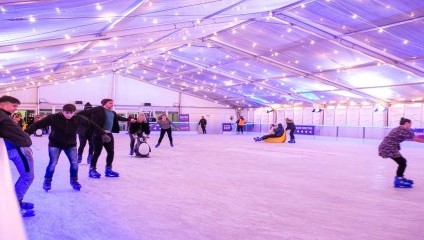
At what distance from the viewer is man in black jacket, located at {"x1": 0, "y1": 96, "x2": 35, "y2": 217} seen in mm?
4113

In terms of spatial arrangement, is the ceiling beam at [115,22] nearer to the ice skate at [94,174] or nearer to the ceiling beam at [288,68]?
the ice skate at [94,174]

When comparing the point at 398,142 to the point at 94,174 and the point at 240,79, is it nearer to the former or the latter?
the point at 94,174

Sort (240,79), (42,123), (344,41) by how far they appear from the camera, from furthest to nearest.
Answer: (240,79) < (344,41) < (42,123)

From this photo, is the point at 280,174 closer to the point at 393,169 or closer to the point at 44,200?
the point at 393,169

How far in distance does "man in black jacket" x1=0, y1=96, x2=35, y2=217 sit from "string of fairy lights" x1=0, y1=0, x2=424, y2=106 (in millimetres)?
3871

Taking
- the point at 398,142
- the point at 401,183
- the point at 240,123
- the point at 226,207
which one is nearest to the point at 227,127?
the point at 240,123

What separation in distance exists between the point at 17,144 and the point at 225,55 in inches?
889

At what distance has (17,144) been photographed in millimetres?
4137

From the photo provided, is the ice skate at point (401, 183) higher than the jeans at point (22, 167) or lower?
lower

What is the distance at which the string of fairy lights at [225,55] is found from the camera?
1304 centimetres

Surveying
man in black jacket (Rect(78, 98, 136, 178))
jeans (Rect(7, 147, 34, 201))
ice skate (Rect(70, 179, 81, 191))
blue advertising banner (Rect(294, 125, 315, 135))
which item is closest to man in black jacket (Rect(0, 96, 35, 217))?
jeans (Rect(7, 147, 34, 201))

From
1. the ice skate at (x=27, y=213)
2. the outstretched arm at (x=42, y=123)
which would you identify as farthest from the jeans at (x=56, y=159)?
the ice skate at (x=27, y=213)

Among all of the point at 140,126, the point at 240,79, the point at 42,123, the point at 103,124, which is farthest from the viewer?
the point at 240,79

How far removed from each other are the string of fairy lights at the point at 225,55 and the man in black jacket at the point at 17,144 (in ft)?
12.7
